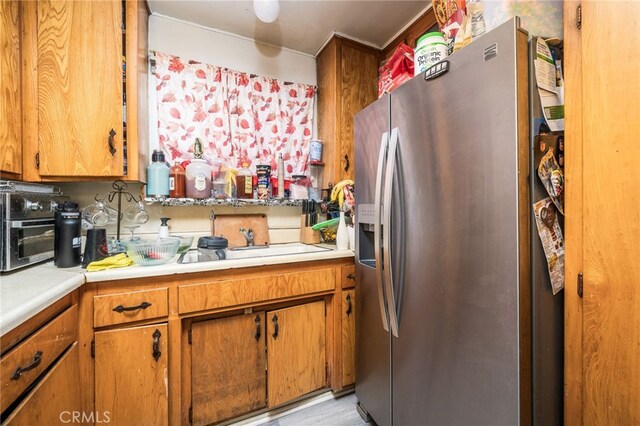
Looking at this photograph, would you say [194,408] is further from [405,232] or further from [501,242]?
[501,242]

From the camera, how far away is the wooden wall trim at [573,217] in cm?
79

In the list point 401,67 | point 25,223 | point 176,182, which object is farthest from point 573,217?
point 25,223

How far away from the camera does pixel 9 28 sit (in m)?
1.14

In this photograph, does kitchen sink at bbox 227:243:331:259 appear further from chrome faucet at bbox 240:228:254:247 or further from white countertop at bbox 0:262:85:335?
white countertop at bbox 0:262:85:335

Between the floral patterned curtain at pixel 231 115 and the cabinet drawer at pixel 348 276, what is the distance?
92 centimetres

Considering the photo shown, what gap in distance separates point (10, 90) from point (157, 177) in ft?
2.17

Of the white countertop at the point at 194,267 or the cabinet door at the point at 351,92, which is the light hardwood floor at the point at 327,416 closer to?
the white countertop at the point at 194,267

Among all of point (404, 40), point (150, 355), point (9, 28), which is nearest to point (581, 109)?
point (404, 40)

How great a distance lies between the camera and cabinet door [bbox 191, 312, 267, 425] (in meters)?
1.33

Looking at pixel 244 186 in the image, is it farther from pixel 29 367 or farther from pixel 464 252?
pixel 464 252

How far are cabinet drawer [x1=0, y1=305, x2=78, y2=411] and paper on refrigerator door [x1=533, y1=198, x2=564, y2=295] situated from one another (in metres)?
1.53

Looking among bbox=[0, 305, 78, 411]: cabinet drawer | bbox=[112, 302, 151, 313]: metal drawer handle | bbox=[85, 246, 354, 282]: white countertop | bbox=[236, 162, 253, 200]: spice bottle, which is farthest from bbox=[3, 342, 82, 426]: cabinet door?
bbox=[236, 162, 253, 200]: spice bottle

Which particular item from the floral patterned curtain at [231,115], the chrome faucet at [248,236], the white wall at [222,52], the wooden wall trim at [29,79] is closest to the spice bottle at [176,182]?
the floral patterned curtain at [231,115]

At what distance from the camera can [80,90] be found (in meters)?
1.31
